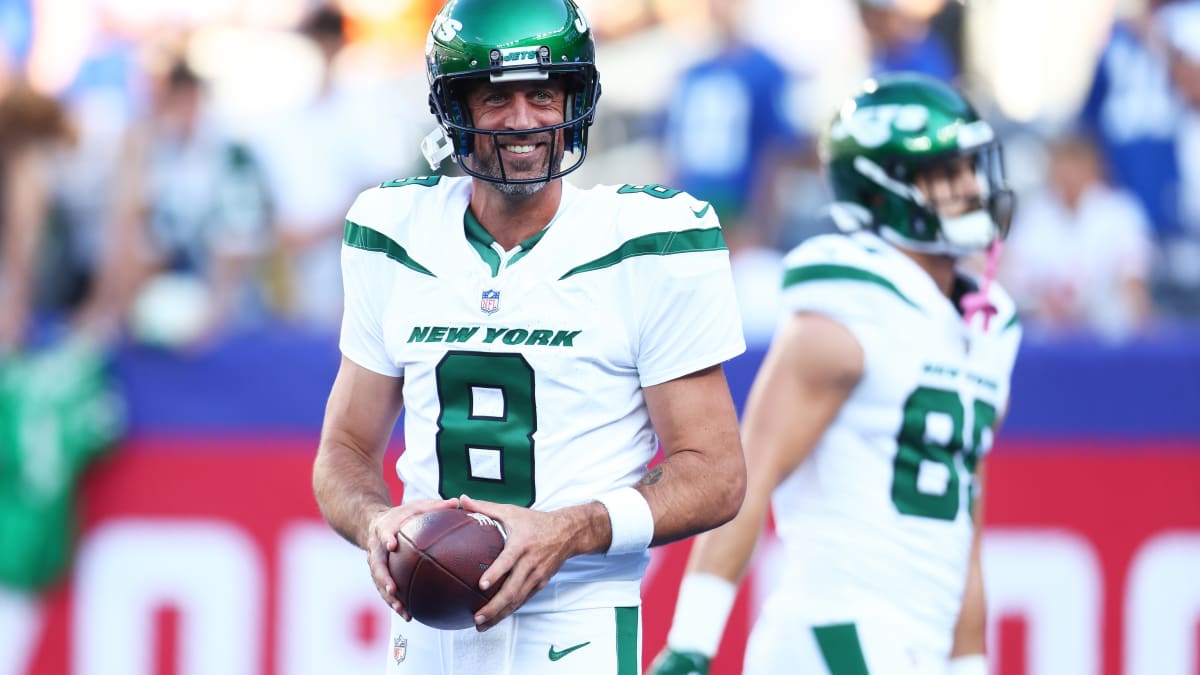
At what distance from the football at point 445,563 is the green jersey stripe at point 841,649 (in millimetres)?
1270

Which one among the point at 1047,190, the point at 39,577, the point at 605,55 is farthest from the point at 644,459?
the point at 605,55

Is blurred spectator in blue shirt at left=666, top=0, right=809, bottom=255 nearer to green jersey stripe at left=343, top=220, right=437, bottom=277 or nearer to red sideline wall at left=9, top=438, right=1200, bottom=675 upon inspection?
red sideline wall at left=9, top=438, right=1200, bottom=675

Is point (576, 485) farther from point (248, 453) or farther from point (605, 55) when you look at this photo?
point (605, 55)

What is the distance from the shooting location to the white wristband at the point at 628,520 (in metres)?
2.97

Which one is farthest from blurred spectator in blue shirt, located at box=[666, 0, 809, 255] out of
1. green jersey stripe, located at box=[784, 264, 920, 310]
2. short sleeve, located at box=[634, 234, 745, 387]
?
short sleeve, located at box=[634, 234, 745, 387]

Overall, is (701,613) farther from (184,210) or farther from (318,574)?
(184,210)

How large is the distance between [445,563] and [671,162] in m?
5.03

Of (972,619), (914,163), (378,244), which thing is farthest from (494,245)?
(972,619)

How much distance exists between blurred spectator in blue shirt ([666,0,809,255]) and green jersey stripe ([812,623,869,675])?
365 cm

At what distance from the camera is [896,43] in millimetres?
7531

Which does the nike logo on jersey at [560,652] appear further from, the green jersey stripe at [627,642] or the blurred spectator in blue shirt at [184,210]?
the blurred spectator in blue shirt at [184,210]

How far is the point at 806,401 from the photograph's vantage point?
3.90m

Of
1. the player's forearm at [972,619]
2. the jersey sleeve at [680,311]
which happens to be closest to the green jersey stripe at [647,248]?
the jersey sleeve at [680,311]

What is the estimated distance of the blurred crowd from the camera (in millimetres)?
6934
